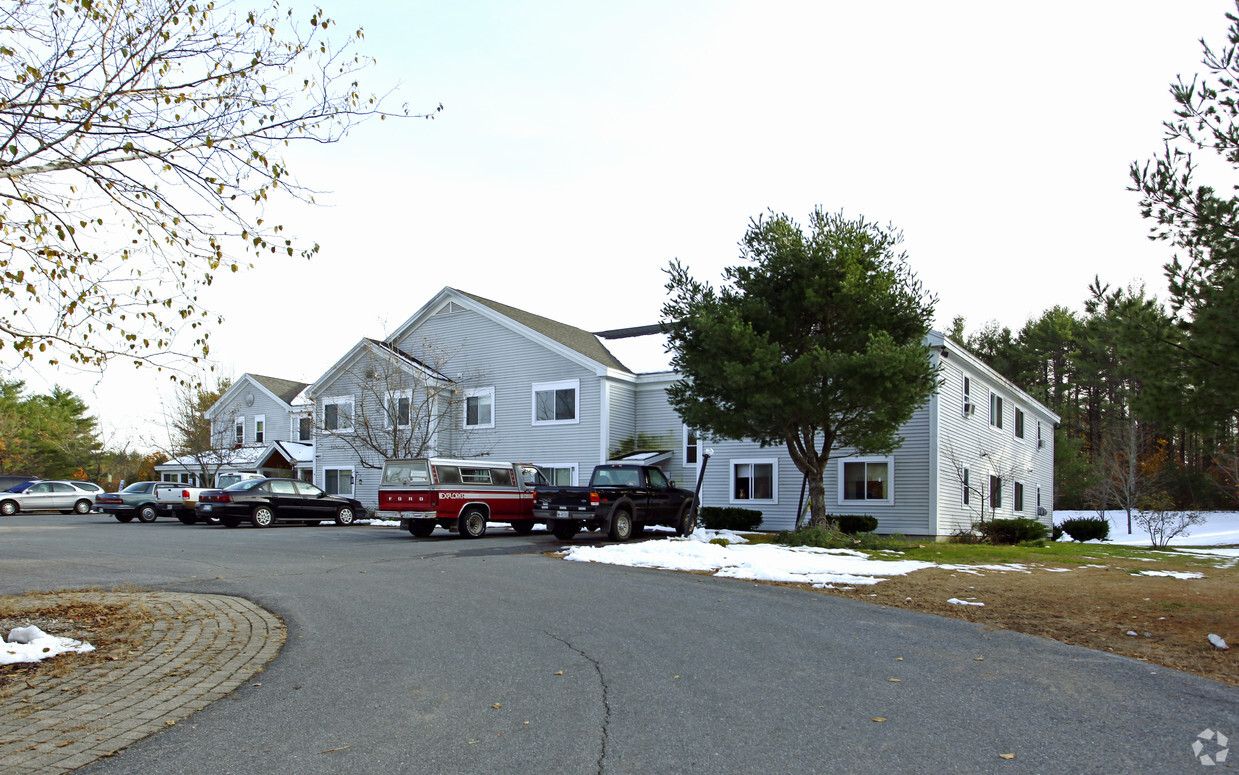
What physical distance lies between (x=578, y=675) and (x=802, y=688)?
1.66 meters

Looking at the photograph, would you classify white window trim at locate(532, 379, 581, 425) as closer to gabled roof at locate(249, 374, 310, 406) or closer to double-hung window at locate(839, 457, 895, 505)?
double-hung window at locate(839, 457, 895, 505)

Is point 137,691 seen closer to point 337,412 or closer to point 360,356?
point 360,356

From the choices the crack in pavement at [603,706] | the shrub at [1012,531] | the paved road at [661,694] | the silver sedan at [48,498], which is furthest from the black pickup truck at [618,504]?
the silver sedan at [48,498]

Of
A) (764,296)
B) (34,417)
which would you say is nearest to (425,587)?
(764,296)

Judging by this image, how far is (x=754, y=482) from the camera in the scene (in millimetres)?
25953

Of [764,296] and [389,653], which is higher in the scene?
[764,296]

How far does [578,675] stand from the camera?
644 centimetres

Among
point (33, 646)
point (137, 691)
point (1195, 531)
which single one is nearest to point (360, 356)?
point (33, 646)

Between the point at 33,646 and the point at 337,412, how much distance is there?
28.1 meters

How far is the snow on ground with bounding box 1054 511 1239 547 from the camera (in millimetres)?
32188

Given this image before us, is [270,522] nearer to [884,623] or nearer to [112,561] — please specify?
[112,561]

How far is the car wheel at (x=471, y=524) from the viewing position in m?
20.2

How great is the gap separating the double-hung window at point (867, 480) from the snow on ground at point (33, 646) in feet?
66.3

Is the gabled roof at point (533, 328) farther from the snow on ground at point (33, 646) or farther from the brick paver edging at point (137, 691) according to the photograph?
the snow on ground at point (33, 646)
